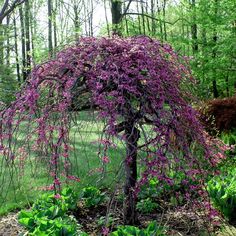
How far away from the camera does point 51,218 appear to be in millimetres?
3533

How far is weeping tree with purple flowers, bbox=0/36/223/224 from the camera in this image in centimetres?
287

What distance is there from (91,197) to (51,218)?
0.87m

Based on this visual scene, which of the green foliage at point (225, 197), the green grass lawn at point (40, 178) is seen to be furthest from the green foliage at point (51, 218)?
the green foliage at point (225, 197)

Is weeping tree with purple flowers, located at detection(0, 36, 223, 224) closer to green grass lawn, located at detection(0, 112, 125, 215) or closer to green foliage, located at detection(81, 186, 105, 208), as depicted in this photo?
green grass lawn, located at detection(0, 112, 125, 215)

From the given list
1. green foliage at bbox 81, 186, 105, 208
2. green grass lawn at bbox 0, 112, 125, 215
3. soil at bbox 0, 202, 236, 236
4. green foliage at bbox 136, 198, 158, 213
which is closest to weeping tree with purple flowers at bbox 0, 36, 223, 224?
green grass lawn at bbox 0, 112, 125, 215

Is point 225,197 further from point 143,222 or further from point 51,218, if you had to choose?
point 51,218

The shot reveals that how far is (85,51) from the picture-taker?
3.27m

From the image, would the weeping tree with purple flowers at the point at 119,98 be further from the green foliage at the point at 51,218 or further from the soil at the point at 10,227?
the soil at the point at 10,227

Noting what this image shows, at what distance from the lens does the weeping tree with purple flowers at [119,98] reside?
2.87m

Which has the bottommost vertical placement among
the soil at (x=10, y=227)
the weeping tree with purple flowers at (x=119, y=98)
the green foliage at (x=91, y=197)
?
the soil at (x=10, y=227)

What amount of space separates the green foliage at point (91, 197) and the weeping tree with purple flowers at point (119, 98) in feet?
3.68

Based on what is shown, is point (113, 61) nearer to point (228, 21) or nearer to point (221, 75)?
point (228, 21)

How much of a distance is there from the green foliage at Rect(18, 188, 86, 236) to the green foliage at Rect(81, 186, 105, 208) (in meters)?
0.17

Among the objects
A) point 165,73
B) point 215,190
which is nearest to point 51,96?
point 165,73
